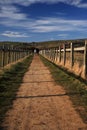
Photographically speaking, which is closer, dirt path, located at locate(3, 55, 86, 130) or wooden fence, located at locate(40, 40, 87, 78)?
dirt path, located at locate(3, 55, 86, 130)

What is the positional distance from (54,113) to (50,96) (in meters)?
2.70

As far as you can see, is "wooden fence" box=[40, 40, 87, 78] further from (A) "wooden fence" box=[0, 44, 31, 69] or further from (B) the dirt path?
(B) the dirt path

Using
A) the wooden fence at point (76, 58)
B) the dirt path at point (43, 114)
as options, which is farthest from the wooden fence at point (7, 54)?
the dirt path at point (43, 114)

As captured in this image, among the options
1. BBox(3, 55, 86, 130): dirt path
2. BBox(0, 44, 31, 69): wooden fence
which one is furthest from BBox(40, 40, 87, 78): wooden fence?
BBox(3, 55, 86, 130): dirt path

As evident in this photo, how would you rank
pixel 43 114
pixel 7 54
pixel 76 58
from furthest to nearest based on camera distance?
pixel 7 54
pixel 76 58
pixel 43 114

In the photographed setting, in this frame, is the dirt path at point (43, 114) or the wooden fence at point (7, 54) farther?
the wooden fence at point (7, 54)

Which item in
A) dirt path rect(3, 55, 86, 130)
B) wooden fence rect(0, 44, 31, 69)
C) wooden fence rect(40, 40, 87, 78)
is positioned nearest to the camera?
dirt path rect(3, 55, 86, 130)

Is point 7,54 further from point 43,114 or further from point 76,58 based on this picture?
point 43,114

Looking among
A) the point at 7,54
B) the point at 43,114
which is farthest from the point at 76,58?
the point at 43,114

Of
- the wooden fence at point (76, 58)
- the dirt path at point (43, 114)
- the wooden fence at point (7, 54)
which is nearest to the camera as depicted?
the dirt path at point (43, 114)

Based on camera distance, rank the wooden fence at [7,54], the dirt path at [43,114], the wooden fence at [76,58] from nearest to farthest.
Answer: the dirt path at [43,114] → the wooden fence at [76,58] → the wooden fence at [7,54]

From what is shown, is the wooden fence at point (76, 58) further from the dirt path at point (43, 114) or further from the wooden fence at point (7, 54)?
the dirt path at point (43, 114)

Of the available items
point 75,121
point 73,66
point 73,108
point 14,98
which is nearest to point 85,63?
point 73,66

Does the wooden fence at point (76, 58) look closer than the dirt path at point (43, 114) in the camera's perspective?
No
